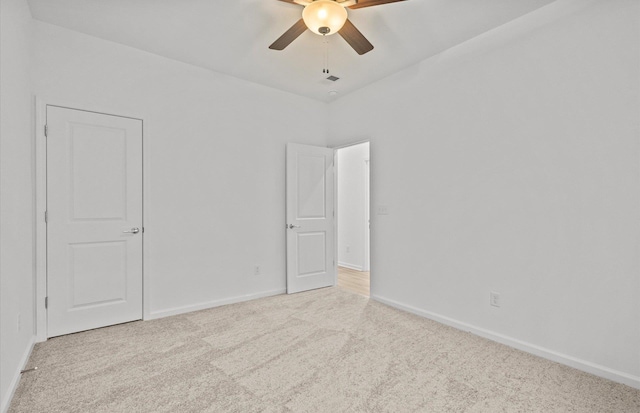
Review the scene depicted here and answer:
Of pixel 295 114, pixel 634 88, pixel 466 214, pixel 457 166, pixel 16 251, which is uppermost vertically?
pixel 295 114

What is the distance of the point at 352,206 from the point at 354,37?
13.0 feet

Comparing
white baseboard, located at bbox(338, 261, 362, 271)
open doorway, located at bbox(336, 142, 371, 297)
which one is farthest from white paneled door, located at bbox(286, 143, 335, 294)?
white baseboard, located at bbox(338, 261, 362, 271)

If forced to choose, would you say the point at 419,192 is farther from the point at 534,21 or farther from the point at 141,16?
the point at 141,16

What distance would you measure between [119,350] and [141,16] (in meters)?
2.75

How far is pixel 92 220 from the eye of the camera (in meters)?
3.00

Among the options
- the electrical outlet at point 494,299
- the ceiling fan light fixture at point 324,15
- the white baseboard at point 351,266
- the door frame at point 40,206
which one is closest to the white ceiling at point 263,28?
the ceiling fan light fixture at point 324,15

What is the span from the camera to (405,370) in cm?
228

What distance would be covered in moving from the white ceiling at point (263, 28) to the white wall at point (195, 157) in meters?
0.23

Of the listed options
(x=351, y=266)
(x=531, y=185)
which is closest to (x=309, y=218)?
(x=351, y=266)

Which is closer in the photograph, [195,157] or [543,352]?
[543,352]

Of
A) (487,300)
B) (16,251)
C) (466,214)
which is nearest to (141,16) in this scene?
(16,251)

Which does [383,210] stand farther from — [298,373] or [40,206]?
[40,206]

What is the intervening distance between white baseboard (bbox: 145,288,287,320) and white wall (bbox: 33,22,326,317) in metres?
0.01

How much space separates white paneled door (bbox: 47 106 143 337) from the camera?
2.83 meters
